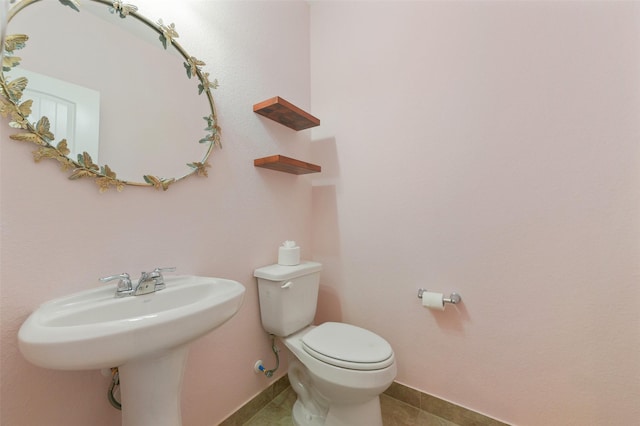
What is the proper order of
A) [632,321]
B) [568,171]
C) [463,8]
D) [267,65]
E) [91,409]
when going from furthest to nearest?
[267,65], [463,8], [568,171], [632,321], [91,409]

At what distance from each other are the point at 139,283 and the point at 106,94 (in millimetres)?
628

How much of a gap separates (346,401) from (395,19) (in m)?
1.94

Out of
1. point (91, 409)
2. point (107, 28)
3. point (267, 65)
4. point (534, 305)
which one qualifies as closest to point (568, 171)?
point (534, 305)

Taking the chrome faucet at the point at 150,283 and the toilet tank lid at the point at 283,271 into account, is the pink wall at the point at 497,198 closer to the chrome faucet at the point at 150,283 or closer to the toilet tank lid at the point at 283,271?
the toilet tank lid at the point at 283,271

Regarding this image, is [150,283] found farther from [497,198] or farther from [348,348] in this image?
[497,198]

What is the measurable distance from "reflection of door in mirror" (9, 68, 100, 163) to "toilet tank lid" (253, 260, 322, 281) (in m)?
0.76

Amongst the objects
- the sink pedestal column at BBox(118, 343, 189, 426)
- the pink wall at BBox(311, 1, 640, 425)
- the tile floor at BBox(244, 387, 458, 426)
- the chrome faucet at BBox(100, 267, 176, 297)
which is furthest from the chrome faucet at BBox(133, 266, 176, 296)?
the pink wall at BBox(311, 1, 640, 425)

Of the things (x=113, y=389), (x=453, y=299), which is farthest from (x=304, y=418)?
(x=453, y=299)

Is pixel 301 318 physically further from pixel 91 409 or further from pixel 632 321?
pixel 632 321

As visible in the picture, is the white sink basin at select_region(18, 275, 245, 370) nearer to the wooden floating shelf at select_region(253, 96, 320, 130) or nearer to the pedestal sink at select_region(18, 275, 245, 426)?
the pedestal sink at select_region(18, 275, 245, 426)

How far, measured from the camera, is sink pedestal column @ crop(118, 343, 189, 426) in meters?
0.67

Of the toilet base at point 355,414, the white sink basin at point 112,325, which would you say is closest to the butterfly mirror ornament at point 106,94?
the white sink basin at point 112,325

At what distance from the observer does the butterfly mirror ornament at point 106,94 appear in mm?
653

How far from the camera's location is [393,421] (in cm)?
119
